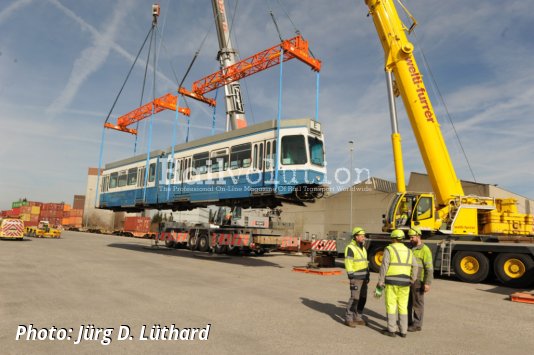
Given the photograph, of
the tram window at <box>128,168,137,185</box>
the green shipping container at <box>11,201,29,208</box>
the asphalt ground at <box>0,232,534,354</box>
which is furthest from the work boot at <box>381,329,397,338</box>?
the green shipping container at <box>11,201,29,208</box>

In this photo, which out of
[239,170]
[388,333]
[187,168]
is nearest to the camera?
[388,333]

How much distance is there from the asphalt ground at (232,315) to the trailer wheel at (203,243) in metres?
8.59

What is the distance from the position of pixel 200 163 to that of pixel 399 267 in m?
11.5

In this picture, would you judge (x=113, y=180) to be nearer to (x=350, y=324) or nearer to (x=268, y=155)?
(x=268, y=155)

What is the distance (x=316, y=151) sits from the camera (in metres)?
12.4

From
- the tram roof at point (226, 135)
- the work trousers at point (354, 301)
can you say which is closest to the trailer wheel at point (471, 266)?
the tram roof at point (226, 135)

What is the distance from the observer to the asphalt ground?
473 cm

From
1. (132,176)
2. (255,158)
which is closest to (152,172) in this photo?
(132,176)

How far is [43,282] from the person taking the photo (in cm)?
880

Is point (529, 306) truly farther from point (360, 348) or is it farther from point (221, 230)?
point (221, 230)

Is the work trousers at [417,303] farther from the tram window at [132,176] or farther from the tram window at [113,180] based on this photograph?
the tram window at [113,180]

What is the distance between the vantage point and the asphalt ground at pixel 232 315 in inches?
186

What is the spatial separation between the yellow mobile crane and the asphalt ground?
4.10ft

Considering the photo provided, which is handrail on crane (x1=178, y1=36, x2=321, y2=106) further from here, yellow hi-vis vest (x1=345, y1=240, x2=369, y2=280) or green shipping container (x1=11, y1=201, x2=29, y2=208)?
green shipping container (x1=11, y1=201, x2=29, y2=208)
